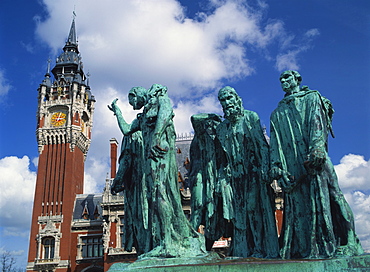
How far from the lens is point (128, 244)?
5.79m

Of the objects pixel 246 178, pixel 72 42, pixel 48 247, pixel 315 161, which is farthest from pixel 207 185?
pixel 72 42

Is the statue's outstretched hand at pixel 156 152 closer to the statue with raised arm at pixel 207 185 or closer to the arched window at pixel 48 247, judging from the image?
the statue with raised arm at pixel 207 185

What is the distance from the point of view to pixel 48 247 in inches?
1484

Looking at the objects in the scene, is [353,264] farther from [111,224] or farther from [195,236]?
[111,224]

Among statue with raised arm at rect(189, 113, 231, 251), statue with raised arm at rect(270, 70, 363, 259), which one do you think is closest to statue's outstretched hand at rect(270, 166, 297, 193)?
statue with raised arm at rect(270, 70, 363, 259)

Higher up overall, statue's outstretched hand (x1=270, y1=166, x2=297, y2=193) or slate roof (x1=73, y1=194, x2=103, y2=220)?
slate roof (x1=73, y1=194, x2=103, y2=220)

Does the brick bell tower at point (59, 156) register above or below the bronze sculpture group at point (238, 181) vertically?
above

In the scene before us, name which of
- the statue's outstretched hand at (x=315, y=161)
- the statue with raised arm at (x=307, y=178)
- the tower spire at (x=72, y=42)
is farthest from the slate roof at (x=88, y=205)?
the statue's outstretched hand at (x=315, y=161)

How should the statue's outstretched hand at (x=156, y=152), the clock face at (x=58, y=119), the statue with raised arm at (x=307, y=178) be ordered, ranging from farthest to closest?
the clock face at (x=58, y=119) < the statue's outstretched hand at (x=156, y=152) < the statue with raised arm at (x=307, y=178)

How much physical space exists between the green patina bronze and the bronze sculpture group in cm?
1

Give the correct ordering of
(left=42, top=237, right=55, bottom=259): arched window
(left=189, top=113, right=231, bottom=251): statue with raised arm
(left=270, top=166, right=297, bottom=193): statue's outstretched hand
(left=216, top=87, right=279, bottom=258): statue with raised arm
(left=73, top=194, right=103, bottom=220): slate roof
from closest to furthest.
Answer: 1. (left=270, top=166, right=297, bottom=193): statue's outstretched hand
2. (left=216, top=87, right=279, bottom=258): statue with raised arm
3. (left=189, top=113, right=231, bottom=251): statue with raised arm
4. (left=42, top=237, right=55, bottom=259): arched window
5. (left=73, top=194, right=103, bottom=220): slate roof

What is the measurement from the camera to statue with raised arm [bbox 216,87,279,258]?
5.55 metres

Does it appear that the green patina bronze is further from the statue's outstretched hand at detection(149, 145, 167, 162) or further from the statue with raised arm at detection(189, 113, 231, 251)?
the statue's outstretched hand at detection(149, 145, 167, 162)

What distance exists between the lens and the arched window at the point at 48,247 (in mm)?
37156
